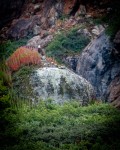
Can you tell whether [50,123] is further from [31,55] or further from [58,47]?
[58,47]

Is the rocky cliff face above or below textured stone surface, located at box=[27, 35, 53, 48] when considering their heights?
above

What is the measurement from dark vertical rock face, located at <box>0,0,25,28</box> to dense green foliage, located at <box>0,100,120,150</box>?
43.9 feet

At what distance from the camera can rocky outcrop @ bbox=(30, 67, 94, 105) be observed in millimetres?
11836

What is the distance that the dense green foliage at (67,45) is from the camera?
17.6 metres

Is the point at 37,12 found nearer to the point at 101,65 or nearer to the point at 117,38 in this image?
the point at 101,65

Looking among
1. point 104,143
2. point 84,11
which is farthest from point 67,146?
point 84,11

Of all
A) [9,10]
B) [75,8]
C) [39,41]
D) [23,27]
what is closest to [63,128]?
[39,41]

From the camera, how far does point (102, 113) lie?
32.8 feet

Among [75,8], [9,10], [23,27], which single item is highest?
[9,10]

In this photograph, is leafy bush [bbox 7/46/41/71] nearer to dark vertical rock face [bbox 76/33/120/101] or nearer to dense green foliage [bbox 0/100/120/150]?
dense green foliage [bbox 0/100/120/150]

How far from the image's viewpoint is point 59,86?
12078 mm

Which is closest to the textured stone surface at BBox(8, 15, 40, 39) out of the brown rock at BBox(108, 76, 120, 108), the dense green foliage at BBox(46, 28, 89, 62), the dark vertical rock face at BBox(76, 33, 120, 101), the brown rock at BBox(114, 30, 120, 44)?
the dense green foliage at BBox(46, 28, 89, 62)

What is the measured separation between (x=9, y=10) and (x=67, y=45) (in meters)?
7.06

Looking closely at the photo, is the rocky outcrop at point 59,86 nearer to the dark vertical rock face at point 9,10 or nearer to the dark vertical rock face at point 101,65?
the dark vertical rock face at point 101,65
